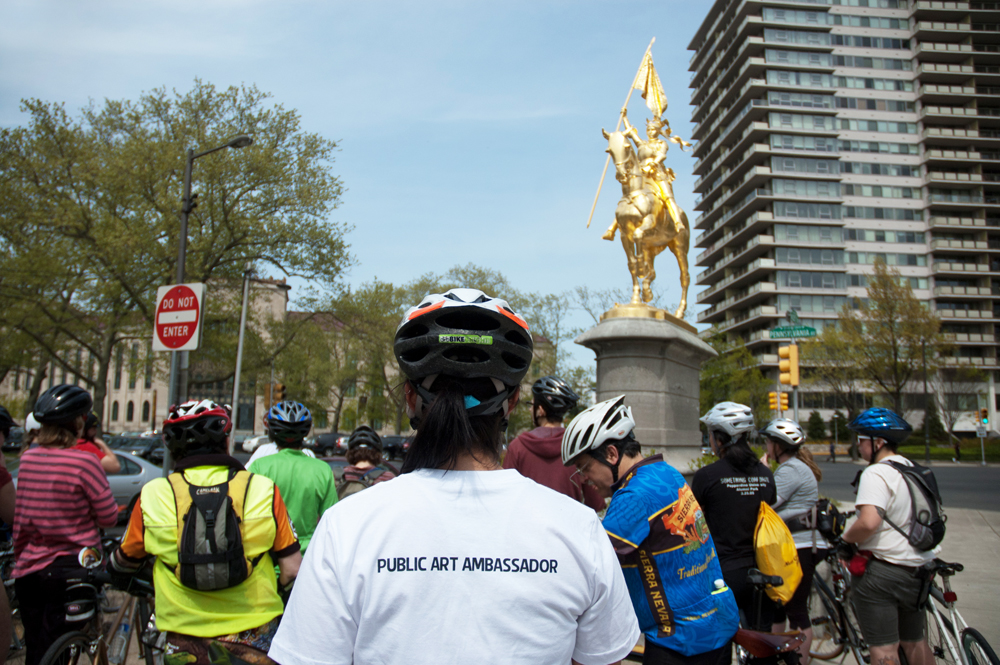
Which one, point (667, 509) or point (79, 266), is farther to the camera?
point (79, 266)

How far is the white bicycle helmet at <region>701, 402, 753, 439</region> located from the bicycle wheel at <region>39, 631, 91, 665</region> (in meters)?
4.01

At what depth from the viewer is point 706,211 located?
93688mm

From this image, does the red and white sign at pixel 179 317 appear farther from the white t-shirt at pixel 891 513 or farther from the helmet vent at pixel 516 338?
the helmet vent at pixel 516 338

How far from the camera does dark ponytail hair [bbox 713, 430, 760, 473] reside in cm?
433

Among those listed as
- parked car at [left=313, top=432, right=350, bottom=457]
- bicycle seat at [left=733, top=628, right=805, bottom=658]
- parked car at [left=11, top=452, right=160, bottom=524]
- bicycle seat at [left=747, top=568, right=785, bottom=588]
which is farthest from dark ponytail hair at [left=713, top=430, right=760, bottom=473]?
parked car at [left=313, top=432, right=350, bottom=457]

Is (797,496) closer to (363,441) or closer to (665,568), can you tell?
(665,568)

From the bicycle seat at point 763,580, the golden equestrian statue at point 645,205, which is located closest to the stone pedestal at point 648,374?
the golden equestrian statue at point 645,205

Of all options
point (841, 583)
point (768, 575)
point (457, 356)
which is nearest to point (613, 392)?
point (841, 583)

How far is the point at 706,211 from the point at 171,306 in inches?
3606

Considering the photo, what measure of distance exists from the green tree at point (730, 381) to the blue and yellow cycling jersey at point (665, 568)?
50734mm

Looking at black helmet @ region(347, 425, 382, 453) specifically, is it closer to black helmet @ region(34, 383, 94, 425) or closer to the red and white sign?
black helmet @ region(34, 383, 94, 425)

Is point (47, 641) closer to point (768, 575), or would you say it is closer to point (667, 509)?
point (667, 509)

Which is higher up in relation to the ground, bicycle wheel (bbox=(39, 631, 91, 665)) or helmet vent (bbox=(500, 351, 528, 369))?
helmet vent (bbox=(500, 351, 528, 369))

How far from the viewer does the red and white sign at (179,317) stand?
8.81 metres
